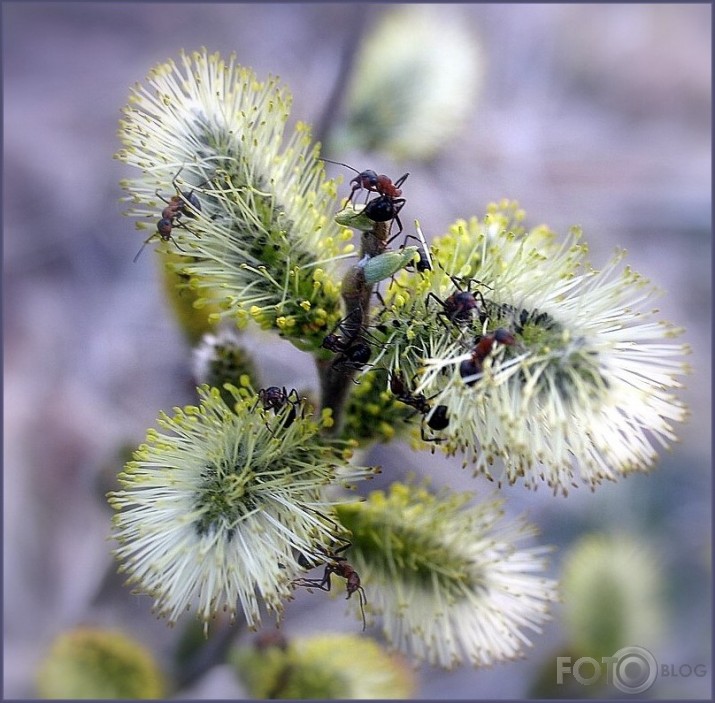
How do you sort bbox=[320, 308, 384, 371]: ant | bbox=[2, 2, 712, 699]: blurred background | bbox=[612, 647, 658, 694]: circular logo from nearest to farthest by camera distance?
bbox=[320, 308, 384, 371]: ant, bbox=[612, 647, 658, 694]: circular logo, bbox=[2, 2, 712, 699]: blurred background

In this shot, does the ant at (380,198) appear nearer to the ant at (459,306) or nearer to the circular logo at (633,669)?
the ant at (459,306)

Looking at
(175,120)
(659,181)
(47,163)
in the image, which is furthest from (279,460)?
(659,181)

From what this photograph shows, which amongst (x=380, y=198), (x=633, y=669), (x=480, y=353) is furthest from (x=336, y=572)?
(x=633, y=669)

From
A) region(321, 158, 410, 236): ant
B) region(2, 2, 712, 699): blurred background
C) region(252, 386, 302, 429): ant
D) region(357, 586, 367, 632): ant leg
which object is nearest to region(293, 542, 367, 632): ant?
region(357, 586, 367, 632): ant leg

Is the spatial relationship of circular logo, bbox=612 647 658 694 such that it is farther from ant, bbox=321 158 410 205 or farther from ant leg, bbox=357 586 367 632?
ant, bbox=321 158 410 205

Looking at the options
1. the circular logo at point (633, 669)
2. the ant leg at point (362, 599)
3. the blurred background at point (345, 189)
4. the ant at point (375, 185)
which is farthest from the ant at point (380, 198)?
the circular logo at point (633, 669)

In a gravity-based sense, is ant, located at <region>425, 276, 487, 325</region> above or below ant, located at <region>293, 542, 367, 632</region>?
above
